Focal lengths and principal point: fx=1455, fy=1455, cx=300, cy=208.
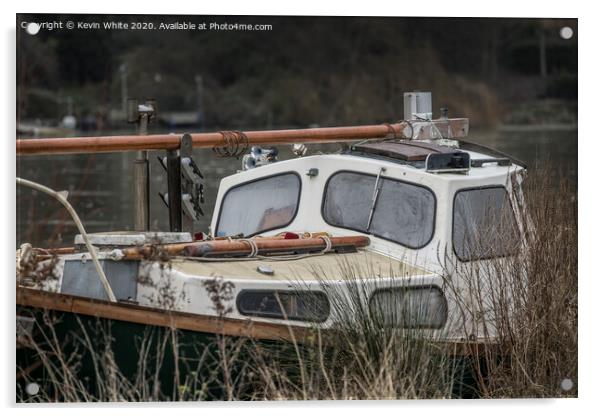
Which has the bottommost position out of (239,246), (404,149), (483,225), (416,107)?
(239,246)

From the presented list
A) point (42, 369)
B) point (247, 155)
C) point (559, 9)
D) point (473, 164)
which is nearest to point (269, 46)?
point (247, 155)

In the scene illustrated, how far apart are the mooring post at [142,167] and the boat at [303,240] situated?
0.02m

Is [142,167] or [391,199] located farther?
[142,167]

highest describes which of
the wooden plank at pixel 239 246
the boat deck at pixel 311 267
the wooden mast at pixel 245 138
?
the wooden mast at pixel 245 138

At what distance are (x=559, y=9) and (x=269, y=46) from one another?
2.23m

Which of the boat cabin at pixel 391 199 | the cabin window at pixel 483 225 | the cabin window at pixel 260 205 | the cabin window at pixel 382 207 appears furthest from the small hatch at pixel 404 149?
the cabin window at pixel 260 205

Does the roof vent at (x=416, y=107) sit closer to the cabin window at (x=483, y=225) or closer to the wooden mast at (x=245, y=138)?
the wooden mast at (x=245, y=138)

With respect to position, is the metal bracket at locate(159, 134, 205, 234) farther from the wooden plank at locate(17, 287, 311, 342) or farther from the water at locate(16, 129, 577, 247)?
the wooden plank at locate(17, 287, 311, 342)

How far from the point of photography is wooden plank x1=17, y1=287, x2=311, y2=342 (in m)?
7.68

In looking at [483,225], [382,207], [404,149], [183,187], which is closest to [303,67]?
[404,149]

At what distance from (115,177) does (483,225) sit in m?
11.3

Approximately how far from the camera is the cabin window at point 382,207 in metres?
8.88

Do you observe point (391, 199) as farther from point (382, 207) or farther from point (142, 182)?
point (142, 182)

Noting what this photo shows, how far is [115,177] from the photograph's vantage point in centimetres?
1939
